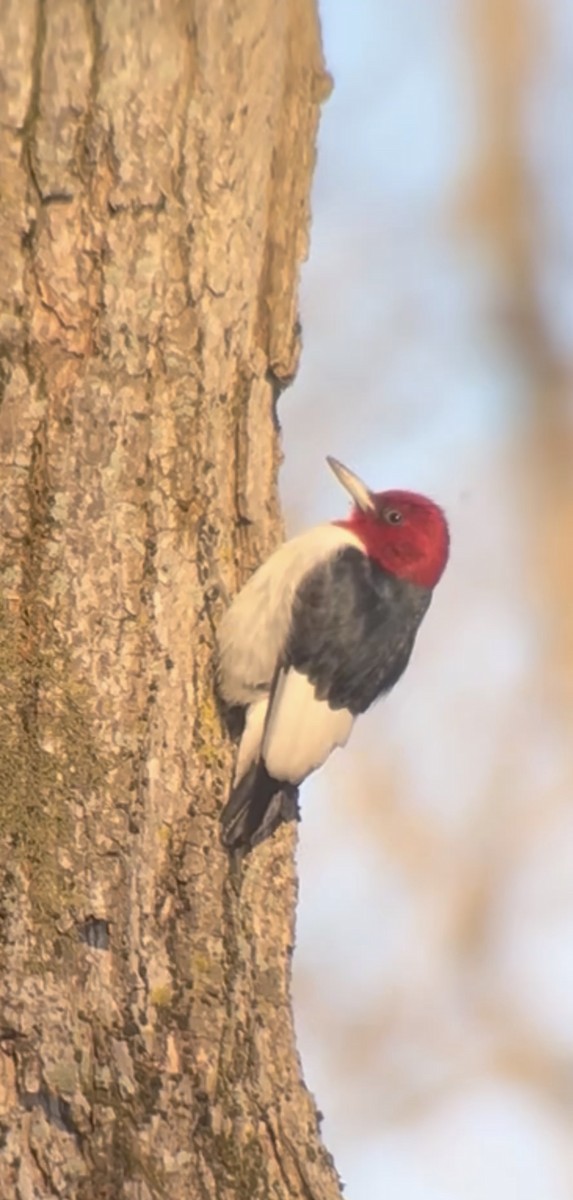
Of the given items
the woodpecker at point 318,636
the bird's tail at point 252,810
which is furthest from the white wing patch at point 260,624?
the bird's tail at point 252,810

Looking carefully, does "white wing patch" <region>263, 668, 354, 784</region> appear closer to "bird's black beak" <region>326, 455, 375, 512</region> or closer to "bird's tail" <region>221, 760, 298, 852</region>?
"bird's tail" <region>221, 760, 298, 852</region>

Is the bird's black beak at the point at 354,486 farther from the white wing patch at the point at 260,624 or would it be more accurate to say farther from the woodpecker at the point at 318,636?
the white wing patch at the point at 260,624

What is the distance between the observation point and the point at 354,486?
10.4ft

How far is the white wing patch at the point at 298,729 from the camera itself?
2586mm

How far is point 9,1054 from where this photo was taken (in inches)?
82.2

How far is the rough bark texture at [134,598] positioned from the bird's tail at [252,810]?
0.09 feet

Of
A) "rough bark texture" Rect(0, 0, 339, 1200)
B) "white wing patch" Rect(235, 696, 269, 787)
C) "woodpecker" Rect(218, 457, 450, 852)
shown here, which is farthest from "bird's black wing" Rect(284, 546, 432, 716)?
"rough bark texture" Rect(0, 0, 339, 1200)

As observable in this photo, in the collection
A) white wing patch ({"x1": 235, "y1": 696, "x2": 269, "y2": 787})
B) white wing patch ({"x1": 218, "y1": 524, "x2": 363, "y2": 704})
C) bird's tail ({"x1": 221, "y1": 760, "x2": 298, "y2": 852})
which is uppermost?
white wing patch ({"x1": 218, "y1": 524, "x2": 363, "y2": 704})

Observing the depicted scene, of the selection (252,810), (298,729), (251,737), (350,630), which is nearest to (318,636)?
(350,630)

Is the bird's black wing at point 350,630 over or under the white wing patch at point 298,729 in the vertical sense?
over

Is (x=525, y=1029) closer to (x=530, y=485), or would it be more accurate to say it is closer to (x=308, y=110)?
(x=530, y=485)

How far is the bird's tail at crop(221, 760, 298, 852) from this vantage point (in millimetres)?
2354

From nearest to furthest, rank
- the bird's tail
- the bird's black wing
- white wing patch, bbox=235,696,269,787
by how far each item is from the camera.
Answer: the bird's tail, white wing patch, bbox=235,696,269,787, the bird's black wing

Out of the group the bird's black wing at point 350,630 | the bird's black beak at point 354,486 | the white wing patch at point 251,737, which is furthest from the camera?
the bird's black beak at point 354,486
